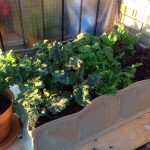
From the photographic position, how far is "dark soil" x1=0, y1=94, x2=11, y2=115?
40.4 inches

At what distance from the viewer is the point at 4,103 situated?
41.1 inches

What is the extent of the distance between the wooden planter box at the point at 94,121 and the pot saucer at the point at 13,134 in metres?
0.20

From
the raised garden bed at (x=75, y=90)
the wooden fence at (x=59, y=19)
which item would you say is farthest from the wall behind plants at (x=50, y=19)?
the raised garden bed at (x=75, y=90)

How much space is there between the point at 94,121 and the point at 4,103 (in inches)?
15.6

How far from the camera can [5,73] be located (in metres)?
0.96

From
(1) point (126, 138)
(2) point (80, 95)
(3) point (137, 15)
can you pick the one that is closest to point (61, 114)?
(2) point (80, 95)

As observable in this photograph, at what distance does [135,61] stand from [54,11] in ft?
1.69

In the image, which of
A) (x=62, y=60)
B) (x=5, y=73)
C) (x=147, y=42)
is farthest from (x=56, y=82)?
(x=147, y=42)

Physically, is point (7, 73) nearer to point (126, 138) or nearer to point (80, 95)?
point (80, 95)

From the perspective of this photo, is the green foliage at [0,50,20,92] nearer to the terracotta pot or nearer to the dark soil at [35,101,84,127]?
the terracotta pot

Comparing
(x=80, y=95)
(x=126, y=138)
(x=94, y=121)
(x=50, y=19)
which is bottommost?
(x=126, y=138)

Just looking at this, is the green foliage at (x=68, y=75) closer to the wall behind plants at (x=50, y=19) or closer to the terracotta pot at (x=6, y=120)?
the terracotta pot at (x=6, y=120)

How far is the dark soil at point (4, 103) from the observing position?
1027 millimetres

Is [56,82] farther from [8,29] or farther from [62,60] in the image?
[8,29]
